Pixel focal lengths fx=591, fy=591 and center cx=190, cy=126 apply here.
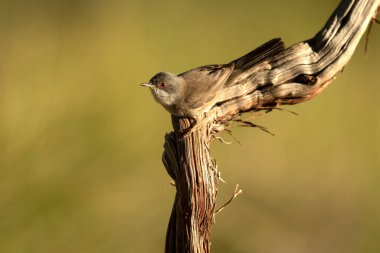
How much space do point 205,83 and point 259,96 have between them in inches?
4.7

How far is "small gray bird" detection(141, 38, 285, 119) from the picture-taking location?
47.3 inches

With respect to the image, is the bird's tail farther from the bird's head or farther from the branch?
the bird's head

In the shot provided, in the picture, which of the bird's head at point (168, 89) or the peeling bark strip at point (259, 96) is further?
the bird's head at point (168, 89)

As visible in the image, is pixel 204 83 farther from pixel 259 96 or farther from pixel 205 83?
pixel 259 96

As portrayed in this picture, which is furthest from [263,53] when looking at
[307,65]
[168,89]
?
[168,89]

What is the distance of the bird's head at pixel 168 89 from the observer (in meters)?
1.27

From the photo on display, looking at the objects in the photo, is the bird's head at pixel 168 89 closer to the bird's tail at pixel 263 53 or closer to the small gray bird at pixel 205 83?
the small gray bird at pixel 205 83

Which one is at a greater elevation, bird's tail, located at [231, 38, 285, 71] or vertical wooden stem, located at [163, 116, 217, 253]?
bird's tail, located at [231, 38, 285, 71]

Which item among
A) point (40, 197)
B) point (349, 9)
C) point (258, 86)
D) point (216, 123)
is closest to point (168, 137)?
point (216, 123)

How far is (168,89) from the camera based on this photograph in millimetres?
1293

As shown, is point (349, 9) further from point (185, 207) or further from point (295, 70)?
point (185, 207)

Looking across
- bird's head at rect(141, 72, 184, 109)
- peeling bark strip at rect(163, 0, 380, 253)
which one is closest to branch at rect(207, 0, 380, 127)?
peeling bark strip at rect(163, 0, 380, 253)

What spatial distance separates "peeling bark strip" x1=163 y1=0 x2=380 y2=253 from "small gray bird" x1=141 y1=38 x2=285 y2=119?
1 cm

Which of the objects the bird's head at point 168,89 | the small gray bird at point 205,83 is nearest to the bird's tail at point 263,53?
the small gray bird at point 205,83
